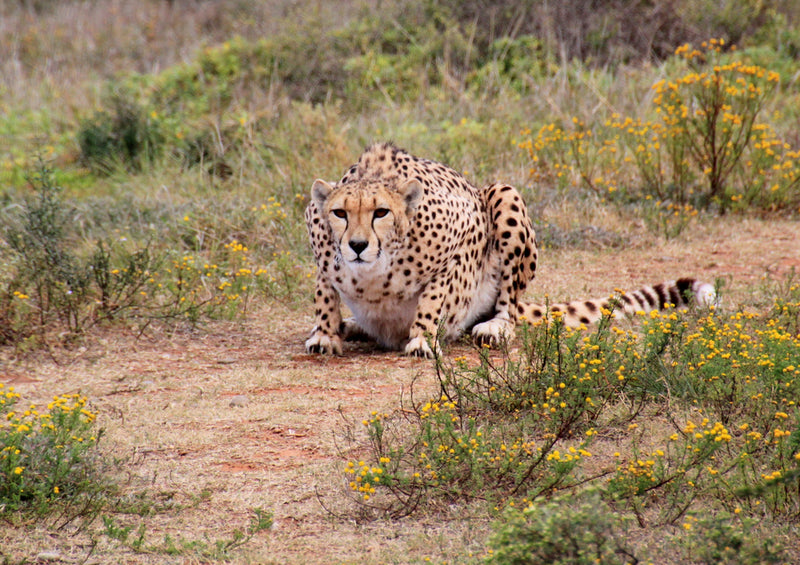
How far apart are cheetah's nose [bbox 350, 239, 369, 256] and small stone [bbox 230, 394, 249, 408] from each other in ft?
2.86

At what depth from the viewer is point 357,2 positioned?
1288 cm

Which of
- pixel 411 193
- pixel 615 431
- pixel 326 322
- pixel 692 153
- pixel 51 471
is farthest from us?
pixel 692 153

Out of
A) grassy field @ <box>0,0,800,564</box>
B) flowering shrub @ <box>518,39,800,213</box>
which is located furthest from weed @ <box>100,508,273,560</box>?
flowering shrub @ <box>518,39,800,213</box>

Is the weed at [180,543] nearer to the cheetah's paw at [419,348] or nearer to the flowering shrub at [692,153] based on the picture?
the cheetah's paw at [419,348]

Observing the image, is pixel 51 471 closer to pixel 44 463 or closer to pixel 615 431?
pixel 44 463

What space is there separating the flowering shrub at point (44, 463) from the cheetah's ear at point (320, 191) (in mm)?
1806

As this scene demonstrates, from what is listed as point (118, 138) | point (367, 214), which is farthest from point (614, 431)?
point (118, 138)

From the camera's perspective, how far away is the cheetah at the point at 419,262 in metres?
4.78

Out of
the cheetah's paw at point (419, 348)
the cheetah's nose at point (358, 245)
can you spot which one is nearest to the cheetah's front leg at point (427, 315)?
the cheetah's paw at point (419, 348)

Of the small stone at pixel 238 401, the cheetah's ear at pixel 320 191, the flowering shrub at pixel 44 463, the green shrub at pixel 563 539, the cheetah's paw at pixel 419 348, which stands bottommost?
the small stone at pixel 238 401

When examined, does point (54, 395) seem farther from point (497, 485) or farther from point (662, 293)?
point (662, 293)

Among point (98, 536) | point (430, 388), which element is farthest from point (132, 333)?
point (98, 536)

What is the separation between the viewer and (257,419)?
4.16 m

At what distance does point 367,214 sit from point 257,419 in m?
1.16
